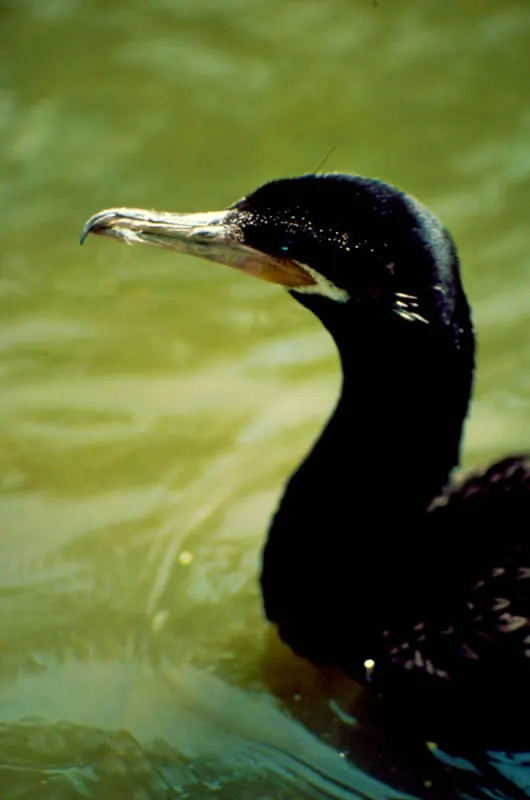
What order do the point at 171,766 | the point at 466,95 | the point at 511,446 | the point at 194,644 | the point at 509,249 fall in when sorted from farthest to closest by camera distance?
the point at 466,95
the point at 509,249
the point at 511,446
the point at 194,644
the point at 171,766

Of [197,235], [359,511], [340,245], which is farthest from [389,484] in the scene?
[197,235]

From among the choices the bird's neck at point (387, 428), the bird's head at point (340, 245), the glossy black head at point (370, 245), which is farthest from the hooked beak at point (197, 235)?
the bird's neck at point (387, 428)

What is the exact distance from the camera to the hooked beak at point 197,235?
2939 millimetres

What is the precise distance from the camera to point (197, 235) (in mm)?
2988

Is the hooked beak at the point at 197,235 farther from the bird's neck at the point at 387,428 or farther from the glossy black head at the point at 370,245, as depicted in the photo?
the bird's neck at the point at 387,428

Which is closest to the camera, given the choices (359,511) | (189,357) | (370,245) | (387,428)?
(370,245)

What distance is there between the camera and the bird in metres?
2.69

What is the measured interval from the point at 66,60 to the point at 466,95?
1.98 m

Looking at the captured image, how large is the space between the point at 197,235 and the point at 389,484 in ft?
2.61

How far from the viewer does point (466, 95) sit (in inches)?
227

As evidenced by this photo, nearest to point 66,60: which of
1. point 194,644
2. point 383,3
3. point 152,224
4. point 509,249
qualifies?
point 383,3

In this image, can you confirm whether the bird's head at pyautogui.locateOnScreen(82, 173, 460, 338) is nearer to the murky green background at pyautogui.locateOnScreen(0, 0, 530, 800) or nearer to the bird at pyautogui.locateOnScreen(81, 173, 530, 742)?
the bird at pyautogui.locateOnScreen(81, 173, 530, 742)

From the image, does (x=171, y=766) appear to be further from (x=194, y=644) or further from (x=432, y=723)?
(x=432, y=723)

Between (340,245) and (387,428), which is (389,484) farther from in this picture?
(340,245)
